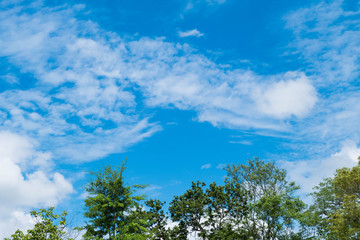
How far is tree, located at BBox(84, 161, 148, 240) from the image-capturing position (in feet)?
92.1

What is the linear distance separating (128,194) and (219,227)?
1878 cm

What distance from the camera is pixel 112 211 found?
28938mm

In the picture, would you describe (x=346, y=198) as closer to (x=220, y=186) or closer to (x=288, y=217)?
(x=288, y=217)

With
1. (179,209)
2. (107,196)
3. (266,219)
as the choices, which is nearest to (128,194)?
(107,196)

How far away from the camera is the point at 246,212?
44.7m

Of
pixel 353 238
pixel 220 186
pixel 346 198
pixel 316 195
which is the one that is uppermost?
pixel 220 186

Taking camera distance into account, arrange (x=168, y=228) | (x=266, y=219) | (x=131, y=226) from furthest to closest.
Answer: (x=168, y=228) → (x=266, y=219) → (x=131, y=226)

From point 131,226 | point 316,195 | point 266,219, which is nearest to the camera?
point 131,226

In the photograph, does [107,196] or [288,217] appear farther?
[288,217]

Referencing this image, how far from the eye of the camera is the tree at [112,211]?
28062 mm

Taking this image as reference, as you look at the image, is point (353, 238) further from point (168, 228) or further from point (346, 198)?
point (168, 228)

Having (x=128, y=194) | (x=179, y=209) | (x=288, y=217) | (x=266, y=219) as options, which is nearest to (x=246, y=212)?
(x=266, y=219)

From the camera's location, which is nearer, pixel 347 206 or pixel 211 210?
pixel 347 206

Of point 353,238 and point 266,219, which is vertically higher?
point 266,219
